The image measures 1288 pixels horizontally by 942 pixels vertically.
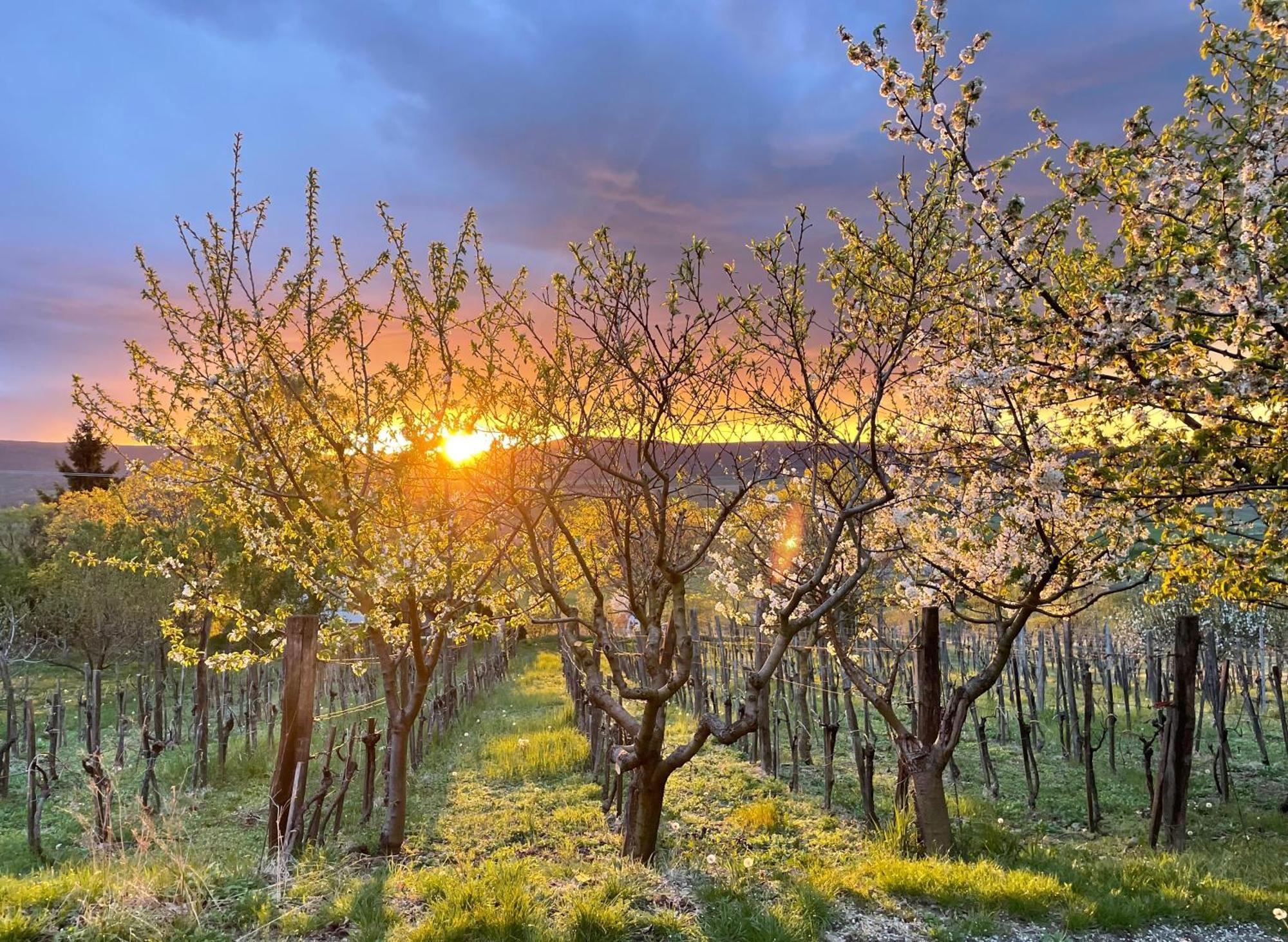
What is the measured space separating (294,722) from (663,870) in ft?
11.5

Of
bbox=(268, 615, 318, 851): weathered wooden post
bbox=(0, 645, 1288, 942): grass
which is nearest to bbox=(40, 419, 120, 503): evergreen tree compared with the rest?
bbox=(0, 645, 1288, 942): grass

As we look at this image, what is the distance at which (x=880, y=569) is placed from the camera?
10.7 m

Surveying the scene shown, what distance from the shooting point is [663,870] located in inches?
220

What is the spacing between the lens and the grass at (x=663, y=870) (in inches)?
164

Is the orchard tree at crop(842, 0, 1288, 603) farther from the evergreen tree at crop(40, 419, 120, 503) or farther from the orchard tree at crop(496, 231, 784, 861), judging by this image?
the evergreen tree at crop(40, 419, 120, 503)

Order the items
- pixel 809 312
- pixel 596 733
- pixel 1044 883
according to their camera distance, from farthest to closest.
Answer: pixel 596 733 < pixel 809 312 < pixel 1044 883

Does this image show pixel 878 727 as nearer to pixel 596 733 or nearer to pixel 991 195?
pixel 596 733

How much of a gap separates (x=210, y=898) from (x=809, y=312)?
5862mm

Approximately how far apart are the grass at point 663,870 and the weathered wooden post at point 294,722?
509 millimetres

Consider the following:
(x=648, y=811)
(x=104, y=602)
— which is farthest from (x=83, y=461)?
(x=648, y=811)

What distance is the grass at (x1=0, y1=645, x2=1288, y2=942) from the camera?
13.7 ft

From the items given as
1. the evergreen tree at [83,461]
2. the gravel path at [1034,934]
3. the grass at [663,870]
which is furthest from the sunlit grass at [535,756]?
the evergreen tree at [83,461]

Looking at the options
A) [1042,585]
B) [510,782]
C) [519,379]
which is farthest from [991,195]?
[510,782]

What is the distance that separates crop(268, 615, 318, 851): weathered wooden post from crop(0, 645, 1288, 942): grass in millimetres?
509
